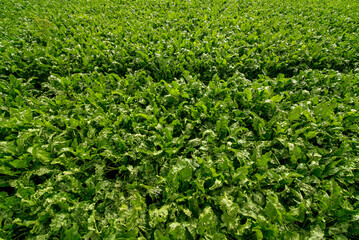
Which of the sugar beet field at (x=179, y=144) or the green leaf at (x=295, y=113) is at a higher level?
the green leaf at (x=295, y=113)

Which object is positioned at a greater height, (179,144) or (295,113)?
(295,113)

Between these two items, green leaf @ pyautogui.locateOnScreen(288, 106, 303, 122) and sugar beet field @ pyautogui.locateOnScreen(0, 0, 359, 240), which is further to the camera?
green leaf @ pyautogui.locateOnScreen(288, 106, 303, 122)

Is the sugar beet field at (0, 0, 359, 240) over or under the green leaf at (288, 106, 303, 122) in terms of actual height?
under

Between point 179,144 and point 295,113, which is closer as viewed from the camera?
point 179,144

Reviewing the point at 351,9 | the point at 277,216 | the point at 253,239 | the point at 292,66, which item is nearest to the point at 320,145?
the point at 277,216

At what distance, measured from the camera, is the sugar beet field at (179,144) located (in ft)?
6.79

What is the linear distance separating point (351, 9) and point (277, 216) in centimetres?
1015

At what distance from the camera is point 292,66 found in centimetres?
477

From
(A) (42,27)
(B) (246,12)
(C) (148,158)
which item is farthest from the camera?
(B) (246,12)

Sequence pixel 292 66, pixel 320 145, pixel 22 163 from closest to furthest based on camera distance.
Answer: pixel 22 163 < pixel 320 145 < pixel 292 66

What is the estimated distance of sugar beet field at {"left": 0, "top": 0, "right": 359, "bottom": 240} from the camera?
2068 millimetres

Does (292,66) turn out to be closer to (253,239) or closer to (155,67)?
(155,67)

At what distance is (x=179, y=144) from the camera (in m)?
2.78

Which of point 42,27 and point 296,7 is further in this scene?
point 296,7
